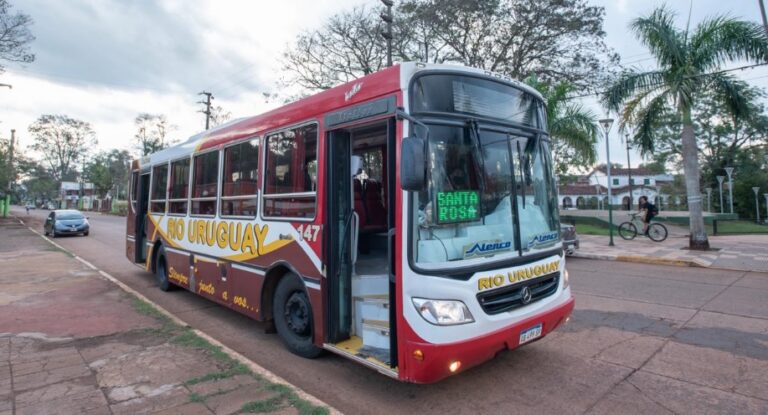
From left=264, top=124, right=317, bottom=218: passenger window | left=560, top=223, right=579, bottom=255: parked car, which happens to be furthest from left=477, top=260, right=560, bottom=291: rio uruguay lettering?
left=560, top=223, right=579, bottom=255: parked car

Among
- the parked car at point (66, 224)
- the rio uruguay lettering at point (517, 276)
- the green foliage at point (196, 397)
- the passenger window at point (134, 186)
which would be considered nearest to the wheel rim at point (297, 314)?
the green foliage at point (196, 397)

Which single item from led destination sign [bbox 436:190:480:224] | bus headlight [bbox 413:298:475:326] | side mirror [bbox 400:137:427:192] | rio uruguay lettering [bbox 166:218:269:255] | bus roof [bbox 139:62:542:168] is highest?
bus roof [bbox 139:62:542:168]

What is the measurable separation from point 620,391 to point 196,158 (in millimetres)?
6427

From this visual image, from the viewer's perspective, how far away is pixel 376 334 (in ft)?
12.4

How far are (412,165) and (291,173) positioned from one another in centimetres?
203

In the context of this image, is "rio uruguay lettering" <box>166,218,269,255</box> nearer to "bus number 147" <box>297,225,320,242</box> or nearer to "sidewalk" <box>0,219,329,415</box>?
"bus number 147" <box>297,225,320,242</box>

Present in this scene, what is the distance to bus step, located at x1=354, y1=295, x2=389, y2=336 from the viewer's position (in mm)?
3810

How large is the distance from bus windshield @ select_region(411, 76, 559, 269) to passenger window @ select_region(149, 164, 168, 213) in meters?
6.38

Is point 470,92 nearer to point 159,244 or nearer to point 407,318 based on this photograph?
point 407,318

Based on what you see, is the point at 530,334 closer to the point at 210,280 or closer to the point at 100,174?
the point at 210,280

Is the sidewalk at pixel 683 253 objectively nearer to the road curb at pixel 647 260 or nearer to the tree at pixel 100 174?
the road curb at pixel 647 260

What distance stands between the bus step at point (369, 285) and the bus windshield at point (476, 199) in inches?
35.1

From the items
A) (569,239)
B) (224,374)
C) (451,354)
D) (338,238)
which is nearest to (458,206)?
(451,354)

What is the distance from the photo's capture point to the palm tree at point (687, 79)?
11586mm
